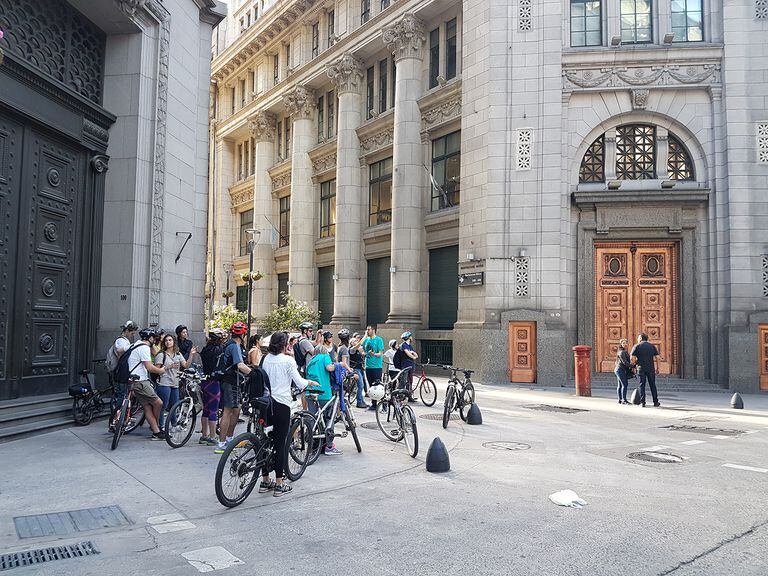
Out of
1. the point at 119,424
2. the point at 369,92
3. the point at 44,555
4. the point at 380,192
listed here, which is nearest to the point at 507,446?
the point at 119,424

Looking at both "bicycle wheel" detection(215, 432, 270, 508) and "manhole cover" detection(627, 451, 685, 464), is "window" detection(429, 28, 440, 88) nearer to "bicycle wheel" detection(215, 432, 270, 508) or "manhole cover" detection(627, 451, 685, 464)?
"manhole cover" detection(627, 451, 685, 464)

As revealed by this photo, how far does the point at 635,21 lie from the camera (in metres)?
23.0

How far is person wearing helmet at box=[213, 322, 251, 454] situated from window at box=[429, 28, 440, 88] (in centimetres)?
2114

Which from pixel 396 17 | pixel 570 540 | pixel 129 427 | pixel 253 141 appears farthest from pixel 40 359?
pixel 253 141

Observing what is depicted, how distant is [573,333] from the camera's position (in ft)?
74.1

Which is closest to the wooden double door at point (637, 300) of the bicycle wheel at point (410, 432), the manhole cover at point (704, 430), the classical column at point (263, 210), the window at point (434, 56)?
the manhole cover at point (704, 430)

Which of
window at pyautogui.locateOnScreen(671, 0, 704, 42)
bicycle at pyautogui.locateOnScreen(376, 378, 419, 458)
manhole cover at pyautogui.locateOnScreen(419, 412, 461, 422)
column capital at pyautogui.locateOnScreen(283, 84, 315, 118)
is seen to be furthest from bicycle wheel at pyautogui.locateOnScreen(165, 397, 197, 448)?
column capital at pyautogui.locateOnScreen(283, 84, 315, 118)

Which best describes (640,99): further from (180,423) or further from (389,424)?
(180,423)

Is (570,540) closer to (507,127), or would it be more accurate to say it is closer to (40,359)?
(40,359)

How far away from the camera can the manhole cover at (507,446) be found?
10547mm

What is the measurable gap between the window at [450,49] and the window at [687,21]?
28.6 feet

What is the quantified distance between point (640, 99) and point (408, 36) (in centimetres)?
1094

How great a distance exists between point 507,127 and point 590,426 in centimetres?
1336

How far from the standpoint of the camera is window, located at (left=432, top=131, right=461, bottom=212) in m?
26.4
